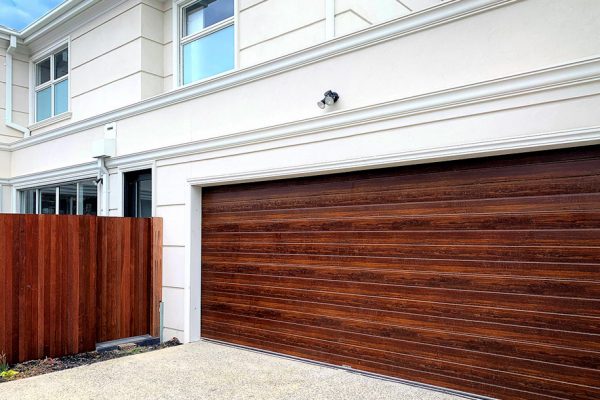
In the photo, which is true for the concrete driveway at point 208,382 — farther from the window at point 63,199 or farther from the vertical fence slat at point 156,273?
the window at point 63,199

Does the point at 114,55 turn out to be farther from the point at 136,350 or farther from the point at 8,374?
the point at 8,374

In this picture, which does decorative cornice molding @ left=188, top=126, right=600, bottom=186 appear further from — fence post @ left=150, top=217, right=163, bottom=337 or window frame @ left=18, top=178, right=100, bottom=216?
window frame @ left=18, top=178, right=100, bottom=216

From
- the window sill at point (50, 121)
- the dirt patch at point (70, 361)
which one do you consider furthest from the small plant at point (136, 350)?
the window sill at point (50, 121)

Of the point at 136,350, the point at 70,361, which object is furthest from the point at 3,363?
the point at 136,350

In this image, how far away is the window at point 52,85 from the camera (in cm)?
987

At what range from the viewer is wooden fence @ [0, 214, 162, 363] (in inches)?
211

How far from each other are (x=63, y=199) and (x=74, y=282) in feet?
12.4

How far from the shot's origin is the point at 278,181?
5.59 meters

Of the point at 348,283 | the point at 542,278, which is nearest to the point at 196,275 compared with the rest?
the point at 348,283

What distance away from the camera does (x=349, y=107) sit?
4820 millimetres

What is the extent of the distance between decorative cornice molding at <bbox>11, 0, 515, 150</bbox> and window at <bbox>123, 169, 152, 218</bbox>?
0.98 meters

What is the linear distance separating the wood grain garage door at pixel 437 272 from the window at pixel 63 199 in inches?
145

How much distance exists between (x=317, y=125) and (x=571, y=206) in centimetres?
256

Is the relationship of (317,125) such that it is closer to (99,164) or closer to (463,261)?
(463,261)
